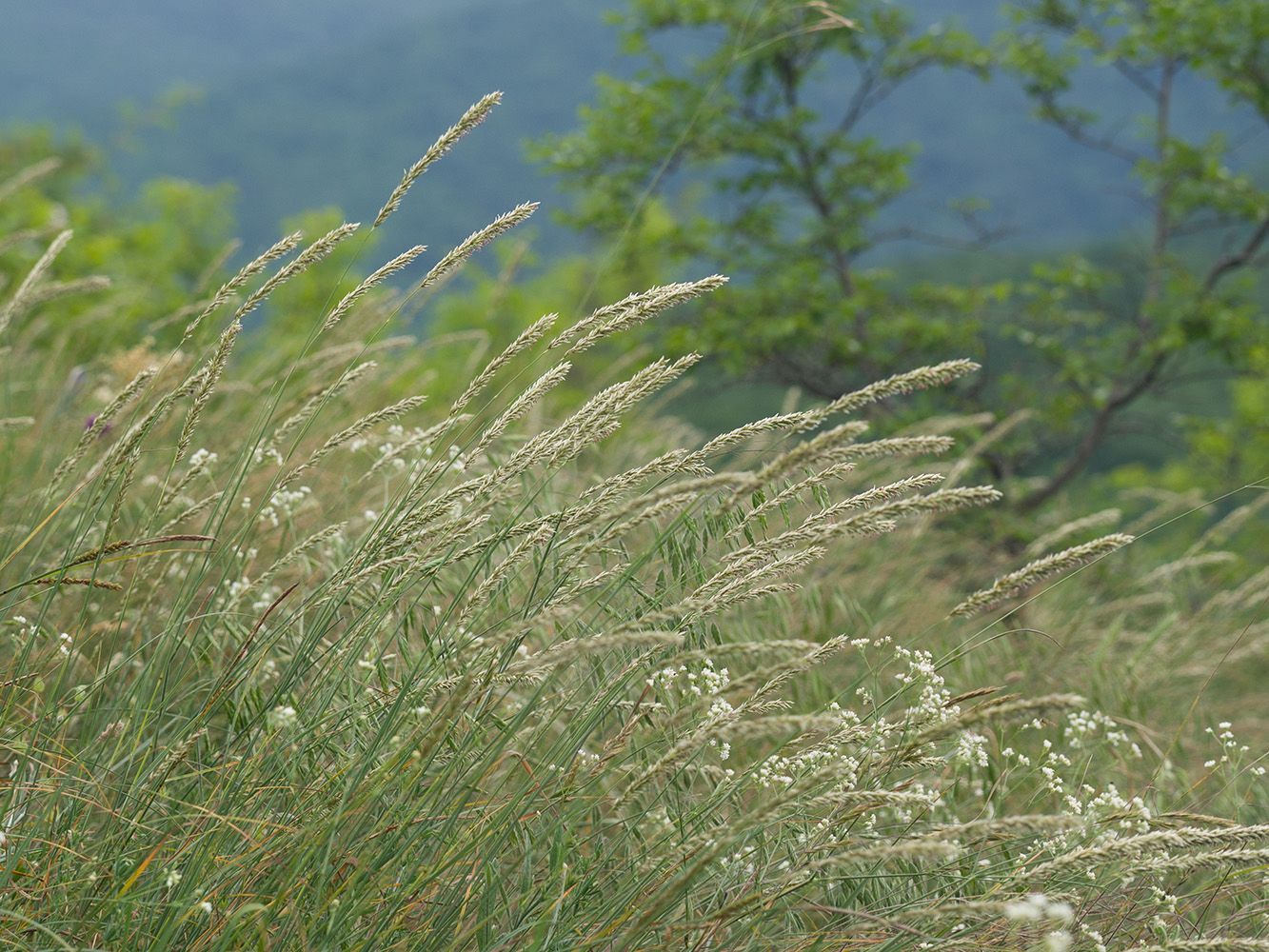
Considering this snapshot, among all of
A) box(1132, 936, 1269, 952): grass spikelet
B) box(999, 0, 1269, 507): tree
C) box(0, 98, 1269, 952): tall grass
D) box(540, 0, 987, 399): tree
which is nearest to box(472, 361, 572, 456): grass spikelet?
box(0, 98, 1269, 952): tall grass

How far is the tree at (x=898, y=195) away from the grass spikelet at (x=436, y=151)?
19.1 feet

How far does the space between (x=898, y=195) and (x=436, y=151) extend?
7335 millimetres

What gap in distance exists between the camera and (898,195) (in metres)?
8.22

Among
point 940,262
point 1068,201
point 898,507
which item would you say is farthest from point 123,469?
point 1068,201

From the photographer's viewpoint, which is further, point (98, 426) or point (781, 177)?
point (781, 177)

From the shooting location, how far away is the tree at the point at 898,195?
301 inches

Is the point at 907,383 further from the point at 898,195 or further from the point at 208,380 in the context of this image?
the point at 898,195

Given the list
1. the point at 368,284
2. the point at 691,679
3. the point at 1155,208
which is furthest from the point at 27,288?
the point at 1155,208

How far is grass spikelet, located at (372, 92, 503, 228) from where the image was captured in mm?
1669

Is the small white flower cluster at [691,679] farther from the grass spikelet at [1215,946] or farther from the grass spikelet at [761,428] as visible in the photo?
the grass spikelet at [1215,946]

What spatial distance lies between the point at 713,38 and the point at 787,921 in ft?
24.6

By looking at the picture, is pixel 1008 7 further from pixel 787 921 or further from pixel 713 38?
pixel 787 921

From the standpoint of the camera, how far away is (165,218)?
24.5m

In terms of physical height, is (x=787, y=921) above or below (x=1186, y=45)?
below
